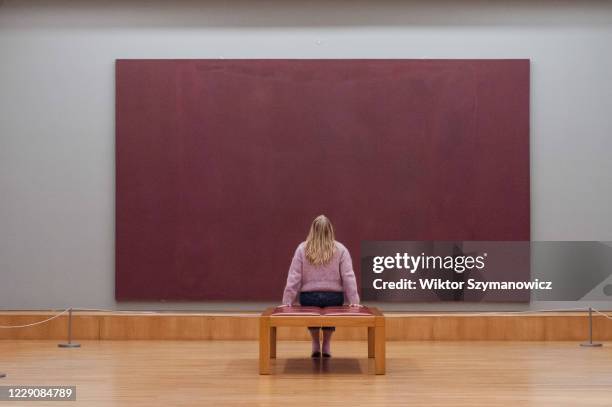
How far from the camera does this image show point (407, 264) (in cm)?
1071

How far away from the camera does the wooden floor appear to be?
6.52 m

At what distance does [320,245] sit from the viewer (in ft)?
27.3

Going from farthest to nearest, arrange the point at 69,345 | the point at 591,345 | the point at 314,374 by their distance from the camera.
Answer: the point at 591,345 → the point at 69,345 → the point at 314,374

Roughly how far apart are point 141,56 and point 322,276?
3940mm

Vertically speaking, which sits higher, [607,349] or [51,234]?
[51,234]

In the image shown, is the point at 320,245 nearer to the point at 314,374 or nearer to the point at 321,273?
the point at 321,273

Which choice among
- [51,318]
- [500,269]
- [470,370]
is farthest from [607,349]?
[51,318]

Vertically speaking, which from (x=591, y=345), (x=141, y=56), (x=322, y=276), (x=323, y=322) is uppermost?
(x=141, y=56)

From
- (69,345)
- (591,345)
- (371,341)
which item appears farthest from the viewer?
(591,345)

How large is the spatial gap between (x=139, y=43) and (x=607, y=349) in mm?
5952

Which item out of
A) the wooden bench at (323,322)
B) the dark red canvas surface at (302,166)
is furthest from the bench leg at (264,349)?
the dark red canvas surface at (302,166)

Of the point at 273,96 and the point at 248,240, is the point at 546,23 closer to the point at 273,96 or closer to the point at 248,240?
the point at 273,96

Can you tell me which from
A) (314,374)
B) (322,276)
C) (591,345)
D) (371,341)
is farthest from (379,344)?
(591,345)

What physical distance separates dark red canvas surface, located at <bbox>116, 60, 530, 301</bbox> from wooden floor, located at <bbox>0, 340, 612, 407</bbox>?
40.5 inches
